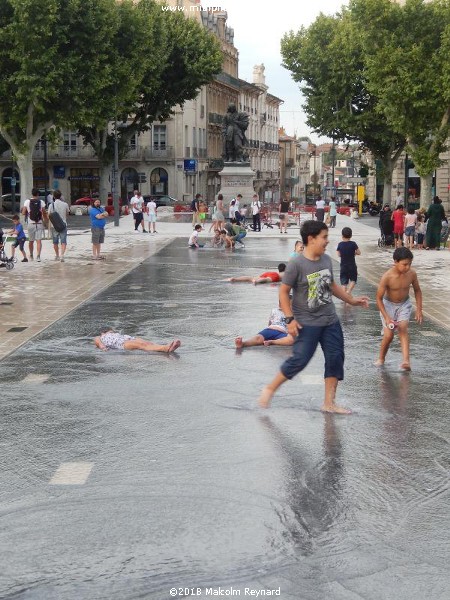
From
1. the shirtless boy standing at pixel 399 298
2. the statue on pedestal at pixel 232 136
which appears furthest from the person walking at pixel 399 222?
the statue on pedestal at pixel 232 136

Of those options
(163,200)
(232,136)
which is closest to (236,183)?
(232,136)

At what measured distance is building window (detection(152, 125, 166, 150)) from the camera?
8288 centimetres

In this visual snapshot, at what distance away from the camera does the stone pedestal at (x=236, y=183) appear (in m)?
53.8

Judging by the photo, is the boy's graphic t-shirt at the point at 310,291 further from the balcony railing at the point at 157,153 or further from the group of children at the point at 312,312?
the balcony railing at the point at 157,153

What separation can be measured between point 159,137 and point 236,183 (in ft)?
99.5

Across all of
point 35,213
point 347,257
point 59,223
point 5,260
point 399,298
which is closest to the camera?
point 399,298

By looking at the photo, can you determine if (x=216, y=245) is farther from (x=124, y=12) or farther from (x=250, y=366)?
(x=250, y=366)

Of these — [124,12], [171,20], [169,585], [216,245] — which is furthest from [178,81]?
[169,585]

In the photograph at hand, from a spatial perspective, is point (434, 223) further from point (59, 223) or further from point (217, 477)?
point (217, 477)

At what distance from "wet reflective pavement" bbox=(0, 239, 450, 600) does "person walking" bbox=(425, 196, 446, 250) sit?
1901cm

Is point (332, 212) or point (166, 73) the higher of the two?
point (166, 73)

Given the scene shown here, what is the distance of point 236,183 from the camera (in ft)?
177

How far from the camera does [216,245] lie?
112 feet

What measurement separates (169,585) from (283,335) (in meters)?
7.91
